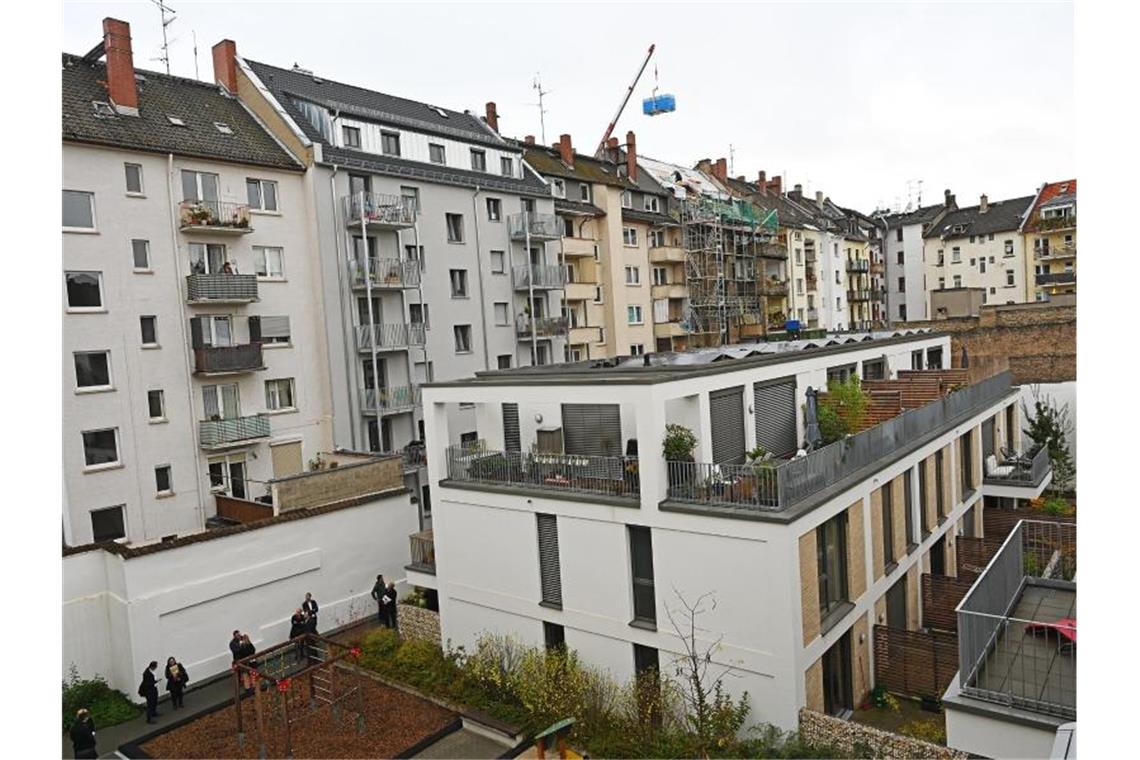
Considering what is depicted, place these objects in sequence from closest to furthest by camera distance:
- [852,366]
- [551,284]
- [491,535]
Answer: [491,535] → [852,366] → [551,284]

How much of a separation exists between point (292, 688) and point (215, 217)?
14603 mm

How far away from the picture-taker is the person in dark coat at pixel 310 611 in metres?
18.6

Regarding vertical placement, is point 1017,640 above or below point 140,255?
below

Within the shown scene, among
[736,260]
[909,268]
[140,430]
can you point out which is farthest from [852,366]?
[909,268]

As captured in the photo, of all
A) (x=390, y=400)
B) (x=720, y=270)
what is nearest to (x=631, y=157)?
(x=720, y=270)

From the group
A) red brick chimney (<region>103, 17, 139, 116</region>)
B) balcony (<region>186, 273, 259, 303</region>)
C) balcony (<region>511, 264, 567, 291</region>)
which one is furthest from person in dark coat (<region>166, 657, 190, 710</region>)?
balcony (<region>511, 264, 567, 291</region>)

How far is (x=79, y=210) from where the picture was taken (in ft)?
72.3

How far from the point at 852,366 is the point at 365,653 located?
1486 centimetres

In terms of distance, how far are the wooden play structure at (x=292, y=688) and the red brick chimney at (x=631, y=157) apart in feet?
112

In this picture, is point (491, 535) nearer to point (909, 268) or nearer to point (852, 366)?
point (852, 366)

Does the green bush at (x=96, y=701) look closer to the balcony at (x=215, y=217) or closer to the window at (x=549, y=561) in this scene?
the window at (x=549, y=561)

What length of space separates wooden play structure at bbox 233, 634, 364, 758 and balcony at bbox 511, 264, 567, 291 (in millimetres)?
20171

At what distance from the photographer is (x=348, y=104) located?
100ft

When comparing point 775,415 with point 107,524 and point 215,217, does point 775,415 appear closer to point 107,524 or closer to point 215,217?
point 215,217
